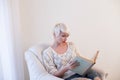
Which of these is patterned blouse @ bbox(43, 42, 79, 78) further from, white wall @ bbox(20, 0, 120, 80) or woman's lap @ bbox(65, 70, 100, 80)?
white wall @ bbox(20, 0, 120, 80)

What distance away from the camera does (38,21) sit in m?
2.56

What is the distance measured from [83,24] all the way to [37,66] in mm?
1159

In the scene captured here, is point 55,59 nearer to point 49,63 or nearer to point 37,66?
point 49,63

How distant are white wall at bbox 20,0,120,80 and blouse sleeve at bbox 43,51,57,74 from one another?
52 cm

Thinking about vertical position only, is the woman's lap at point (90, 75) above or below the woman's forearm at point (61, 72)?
below

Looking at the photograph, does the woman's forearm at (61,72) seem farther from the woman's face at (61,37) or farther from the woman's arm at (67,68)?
the woman's face at (61,37)

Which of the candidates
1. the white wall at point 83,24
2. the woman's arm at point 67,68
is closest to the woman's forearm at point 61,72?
the woman's arm at point 67,68

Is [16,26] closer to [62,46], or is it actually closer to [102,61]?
[62,46]

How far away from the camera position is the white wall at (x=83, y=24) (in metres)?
2.52

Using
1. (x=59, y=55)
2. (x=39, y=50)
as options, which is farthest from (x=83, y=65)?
(x=39, y=50)

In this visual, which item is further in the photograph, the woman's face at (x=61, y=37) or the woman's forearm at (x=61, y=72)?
the woman's face at (x=61, y=37)

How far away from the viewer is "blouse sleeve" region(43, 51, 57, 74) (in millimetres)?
2016

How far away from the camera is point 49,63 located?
206 cm

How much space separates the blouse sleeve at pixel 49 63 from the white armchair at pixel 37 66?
5cm
